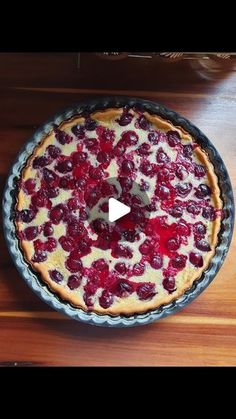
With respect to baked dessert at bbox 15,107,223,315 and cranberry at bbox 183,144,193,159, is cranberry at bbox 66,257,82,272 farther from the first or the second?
cranberry at bbox 183,144,193,159

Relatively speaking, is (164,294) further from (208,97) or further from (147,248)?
(208,97)

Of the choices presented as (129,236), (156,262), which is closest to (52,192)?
(129,236)

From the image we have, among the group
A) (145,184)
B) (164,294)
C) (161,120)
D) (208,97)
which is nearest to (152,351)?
(164,294)

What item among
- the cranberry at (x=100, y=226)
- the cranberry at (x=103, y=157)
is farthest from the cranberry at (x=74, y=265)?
the cranberry at (x=103, y=157)

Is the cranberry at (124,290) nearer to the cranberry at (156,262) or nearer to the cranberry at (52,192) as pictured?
the cranberry at (156,262)

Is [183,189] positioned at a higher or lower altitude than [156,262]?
higher

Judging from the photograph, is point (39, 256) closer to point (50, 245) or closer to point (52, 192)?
point (50, 245)
